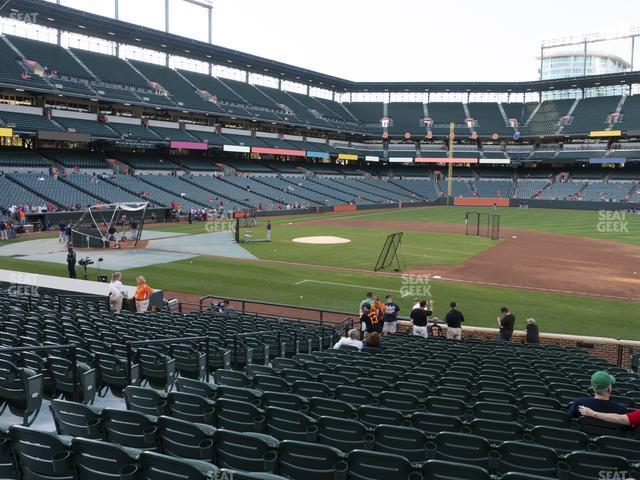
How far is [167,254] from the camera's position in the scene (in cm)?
3603

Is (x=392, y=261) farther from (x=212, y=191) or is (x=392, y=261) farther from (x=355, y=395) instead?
(x=212, y=191)

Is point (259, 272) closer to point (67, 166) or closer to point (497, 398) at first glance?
point (497, 398)

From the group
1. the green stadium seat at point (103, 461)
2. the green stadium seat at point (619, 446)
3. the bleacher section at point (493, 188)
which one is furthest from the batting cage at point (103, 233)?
the bleacher section at point (493, 188)

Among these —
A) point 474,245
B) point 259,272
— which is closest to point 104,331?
point 259,272

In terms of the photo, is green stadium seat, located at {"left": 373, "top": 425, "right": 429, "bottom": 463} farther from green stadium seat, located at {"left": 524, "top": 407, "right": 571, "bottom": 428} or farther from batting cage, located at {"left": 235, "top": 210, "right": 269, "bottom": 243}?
batting cage, located at {"left": 235, "top": 210, "right": 269, "bottom": 243}

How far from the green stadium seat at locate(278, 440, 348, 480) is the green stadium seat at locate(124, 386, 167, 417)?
224 centimetres

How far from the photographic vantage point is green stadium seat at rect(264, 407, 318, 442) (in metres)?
5.77

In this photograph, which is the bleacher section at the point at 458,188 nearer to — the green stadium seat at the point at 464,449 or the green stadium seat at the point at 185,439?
the green stadium seat at the point at 464,449

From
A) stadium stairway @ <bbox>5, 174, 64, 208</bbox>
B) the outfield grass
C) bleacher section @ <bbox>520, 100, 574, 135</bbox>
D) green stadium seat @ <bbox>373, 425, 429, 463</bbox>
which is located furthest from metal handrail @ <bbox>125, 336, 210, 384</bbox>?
bleacher section @ <bbox>520, 100, 574, 135</bbox>

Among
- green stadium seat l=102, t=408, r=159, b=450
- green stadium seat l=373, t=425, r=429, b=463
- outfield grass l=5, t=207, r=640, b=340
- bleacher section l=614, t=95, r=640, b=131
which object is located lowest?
outfield grass l=5, t=207, r=640, b=340

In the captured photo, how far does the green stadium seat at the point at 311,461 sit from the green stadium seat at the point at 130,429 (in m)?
1.37

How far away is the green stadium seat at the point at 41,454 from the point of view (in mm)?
4445

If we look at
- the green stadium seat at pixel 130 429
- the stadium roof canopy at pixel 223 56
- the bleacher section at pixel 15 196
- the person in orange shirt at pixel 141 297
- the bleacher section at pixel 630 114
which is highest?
the stadium roof canopy at pixel 223 56

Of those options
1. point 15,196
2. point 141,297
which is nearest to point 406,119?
point 15,196
